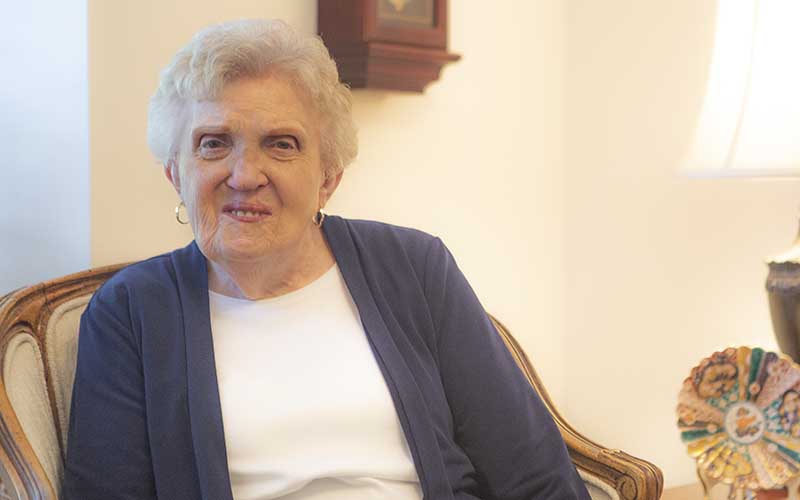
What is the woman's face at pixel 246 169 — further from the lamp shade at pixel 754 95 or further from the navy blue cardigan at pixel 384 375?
the lamp shade at pixel 754 95

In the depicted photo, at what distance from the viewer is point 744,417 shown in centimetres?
163

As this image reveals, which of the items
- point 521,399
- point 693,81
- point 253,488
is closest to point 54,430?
point 253,488

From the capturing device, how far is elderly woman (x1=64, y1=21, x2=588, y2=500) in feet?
5.52

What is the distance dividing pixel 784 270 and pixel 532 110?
759 millimetres

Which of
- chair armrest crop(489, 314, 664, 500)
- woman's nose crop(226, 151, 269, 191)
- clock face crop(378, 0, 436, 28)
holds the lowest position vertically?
chair armrest crop(489, 314, 664, 500)

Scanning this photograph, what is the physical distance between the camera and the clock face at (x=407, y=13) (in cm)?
208

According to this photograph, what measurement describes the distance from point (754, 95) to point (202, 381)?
3.83ft

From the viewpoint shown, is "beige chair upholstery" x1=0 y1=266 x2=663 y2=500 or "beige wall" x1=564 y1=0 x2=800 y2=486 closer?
"beige chair upholstery" x1=0 y1=266 x2=663 y2=500

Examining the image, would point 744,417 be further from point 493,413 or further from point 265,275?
point 265,275

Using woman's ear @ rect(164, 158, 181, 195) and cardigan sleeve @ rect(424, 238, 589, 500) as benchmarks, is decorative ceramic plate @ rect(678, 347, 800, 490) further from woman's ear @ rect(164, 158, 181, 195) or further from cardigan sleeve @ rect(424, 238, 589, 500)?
woman's ear @ rect(164, 158, 181, 195)

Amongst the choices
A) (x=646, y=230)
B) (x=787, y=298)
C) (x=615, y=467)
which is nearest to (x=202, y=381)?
(x=615, y=467)

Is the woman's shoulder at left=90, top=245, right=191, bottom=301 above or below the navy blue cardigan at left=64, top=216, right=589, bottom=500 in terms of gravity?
above

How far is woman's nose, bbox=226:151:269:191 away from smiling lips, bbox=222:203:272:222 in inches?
1.1

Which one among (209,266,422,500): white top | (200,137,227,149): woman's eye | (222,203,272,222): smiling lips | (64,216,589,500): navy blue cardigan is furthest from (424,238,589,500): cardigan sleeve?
(200,137,227,149): woman's eye
